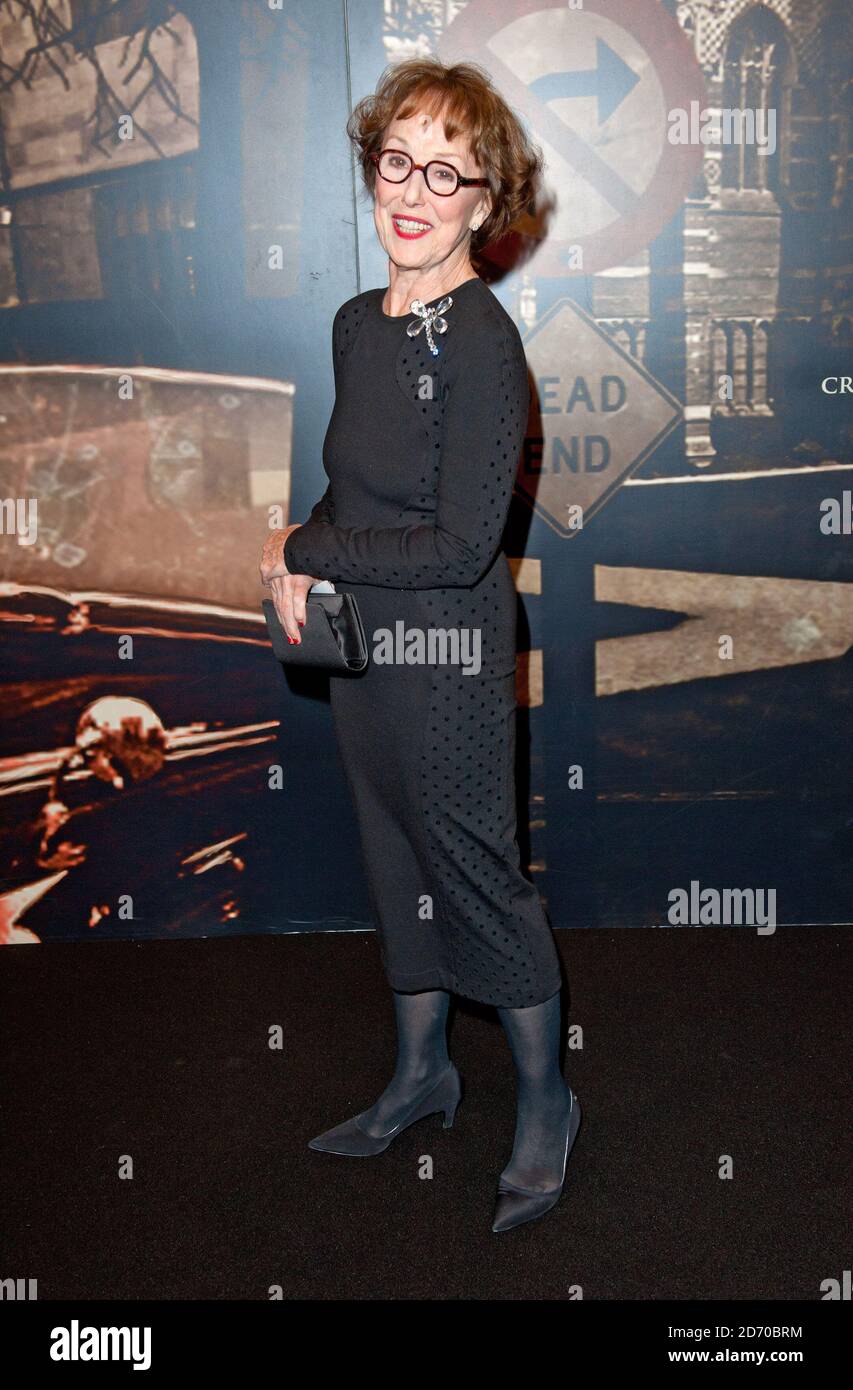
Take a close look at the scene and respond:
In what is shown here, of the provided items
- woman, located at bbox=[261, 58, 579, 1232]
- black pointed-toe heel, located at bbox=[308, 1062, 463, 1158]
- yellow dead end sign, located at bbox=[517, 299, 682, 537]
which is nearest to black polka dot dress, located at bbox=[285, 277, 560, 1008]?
woman, located at bbox=[261, 58, 579, 1232]

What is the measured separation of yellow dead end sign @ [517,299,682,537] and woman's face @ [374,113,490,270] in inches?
43.5

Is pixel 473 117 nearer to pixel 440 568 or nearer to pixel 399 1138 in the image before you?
pixel 440 568

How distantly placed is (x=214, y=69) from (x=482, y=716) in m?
1.83

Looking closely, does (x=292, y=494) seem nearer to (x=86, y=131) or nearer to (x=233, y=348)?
(x=233, y=348)

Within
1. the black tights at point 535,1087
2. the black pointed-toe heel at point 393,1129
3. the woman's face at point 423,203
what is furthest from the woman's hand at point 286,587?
the black pointed-toe heel at point 393,1129

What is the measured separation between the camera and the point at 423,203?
68.7 inches

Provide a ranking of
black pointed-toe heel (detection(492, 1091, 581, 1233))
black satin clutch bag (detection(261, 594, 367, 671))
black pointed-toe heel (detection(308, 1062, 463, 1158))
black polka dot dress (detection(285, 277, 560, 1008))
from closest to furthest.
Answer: black polka dot dress (detection(285, 277, 560, 1008))
black satin clutch bag (detection(261, 594, 367, 671))
black pointed-toe heel (detection(492, 1091, 581, 1233))
black pointed-toe heel (detection(308, 1062, 463, 1158))

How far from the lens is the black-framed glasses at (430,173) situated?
68.6 inches

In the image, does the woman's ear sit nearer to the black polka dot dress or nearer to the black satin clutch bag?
the black polka dot dress

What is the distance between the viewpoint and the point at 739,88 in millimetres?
2762

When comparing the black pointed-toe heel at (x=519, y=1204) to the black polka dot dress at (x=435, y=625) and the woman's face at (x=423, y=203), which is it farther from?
the woman's face at (x=423, y=203)

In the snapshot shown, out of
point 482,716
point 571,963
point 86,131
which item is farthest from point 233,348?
point 571,963

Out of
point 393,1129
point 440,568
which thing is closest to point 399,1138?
point 393,1129

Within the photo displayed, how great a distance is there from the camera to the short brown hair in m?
1.74
